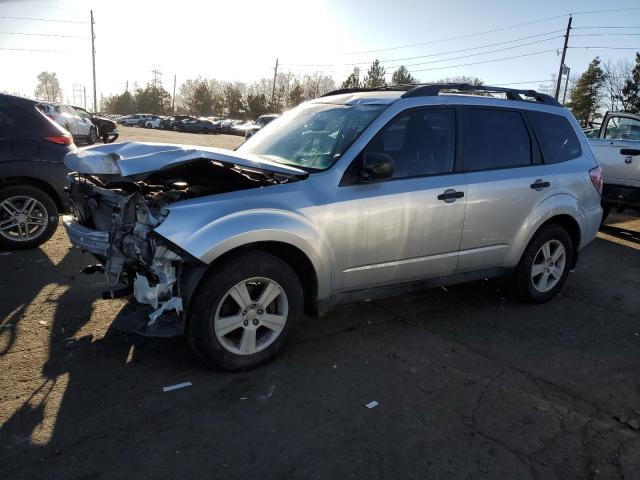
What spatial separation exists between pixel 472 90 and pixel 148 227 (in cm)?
318

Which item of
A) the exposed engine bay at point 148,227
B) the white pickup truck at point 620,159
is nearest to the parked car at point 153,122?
the white pickup truck at point 620,159

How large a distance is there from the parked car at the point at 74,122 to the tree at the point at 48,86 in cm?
13805

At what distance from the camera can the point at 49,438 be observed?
2762 millimetres

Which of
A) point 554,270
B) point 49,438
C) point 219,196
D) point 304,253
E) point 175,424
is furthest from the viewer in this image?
point 554,270

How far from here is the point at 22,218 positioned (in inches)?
240

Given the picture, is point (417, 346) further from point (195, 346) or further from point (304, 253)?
point (195, 346)

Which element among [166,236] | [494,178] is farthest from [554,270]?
[166,236]

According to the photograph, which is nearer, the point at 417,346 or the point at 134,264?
the point at 134,264

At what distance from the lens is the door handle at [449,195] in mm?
4160

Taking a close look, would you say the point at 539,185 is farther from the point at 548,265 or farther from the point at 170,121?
the point at 170,121

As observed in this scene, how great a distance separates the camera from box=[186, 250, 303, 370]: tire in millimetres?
3312

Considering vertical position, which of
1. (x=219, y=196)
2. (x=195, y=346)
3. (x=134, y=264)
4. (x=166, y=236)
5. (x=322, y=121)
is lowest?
(x=195, y=346)

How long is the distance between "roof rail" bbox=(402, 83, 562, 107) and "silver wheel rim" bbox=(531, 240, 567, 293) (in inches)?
57.2

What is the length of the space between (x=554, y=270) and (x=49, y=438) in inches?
182
